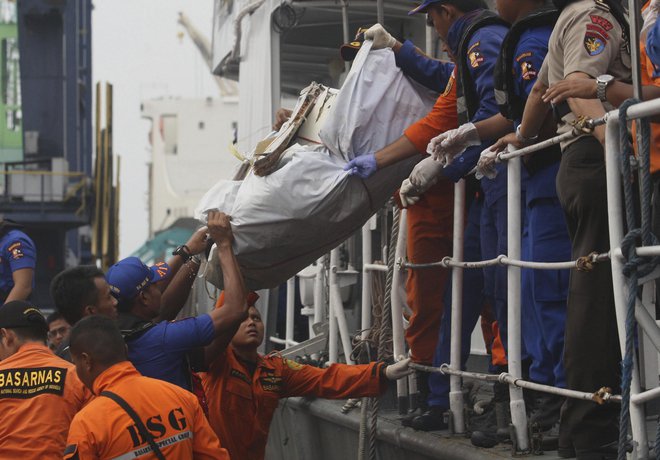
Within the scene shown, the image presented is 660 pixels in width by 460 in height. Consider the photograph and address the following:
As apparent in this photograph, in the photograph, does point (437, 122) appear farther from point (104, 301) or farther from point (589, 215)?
point (104, 301)

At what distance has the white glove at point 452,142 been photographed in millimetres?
4066

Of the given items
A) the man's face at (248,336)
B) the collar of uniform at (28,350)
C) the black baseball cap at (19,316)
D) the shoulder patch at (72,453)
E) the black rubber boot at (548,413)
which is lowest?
the black rubber boot at (548,413)

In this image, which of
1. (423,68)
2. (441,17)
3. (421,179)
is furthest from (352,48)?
(421,179)

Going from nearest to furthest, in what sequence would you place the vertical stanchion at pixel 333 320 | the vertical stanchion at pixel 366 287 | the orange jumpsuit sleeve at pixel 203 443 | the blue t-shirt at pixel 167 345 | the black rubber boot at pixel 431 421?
the orange jumpsuit sleeve at pixel 203 443
the blue t-shirt at pixel 167 345
the black rubber boot at pixel 431 421
the vertical stanchion at pixel 366 287
the vertical stanchion at pixel 333 320

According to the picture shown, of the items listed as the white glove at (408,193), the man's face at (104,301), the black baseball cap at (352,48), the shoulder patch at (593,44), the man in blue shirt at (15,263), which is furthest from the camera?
the man in blue shirt at (15,263)

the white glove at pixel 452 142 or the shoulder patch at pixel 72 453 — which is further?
the white glove at pixel 452 142

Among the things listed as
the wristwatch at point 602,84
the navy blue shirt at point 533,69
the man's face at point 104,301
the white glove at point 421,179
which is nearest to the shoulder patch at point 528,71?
the navy blue shirt at point 533,69

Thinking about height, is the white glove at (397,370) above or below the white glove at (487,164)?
Result: below

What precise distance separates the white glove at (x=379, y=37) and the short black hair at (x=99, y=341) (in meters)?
1.82

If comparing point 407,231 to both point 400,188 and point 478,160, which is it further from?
point 478,160

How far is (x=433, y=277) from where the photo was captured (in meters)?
4.70

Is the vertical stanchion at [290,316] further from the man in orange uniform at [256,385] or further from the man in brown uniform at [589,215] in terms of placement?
the man in brown uniform at [589,215]

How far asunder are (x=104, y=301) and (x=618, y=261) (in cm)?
194

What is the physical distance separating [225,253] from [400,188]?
742 millimetres
